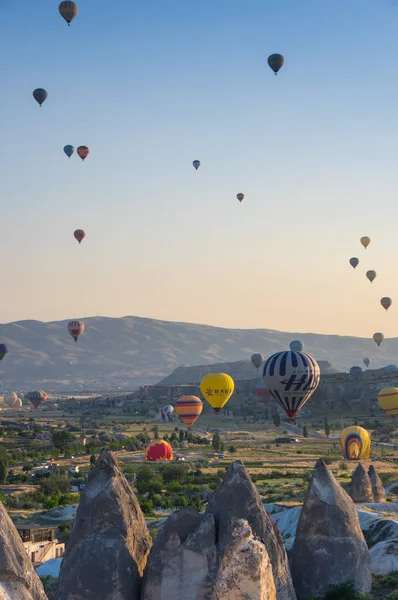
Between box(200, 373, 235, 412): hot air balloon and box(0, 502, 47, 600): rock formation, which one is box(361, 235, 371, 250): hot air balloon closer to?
box(200, 373, 235, 412): hot air balloon

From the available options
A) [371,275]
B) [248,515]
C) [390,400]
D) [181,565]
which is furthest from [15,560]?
[371,275]

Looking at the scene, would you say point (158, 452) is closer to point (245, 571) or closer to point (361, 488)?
point (361, 488)

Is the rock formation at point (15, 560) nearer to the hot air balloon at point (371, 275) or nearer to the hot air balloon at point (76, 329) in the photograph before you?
the hot air balloon at point (76, 329)

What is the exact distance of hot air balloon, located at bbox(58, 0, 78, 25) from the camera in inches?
2704

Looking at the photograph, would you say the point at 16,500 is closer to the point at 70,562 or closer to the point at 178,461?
the point at 178,461

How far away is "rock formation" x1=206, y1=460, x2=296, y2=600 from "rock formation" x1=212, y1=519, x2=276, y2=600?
582cm

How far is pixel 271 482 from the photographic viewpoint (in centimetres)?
5922

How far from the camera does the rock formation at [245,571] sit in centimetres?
1502

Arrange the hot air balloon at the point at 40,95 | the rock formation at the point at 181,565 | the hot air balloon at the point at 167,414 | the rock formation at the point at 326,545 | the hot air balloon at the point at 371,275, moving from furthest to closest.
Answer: the hot air balloon at the point at 167,414
the hot air balloon at the point at 371,275
the hot air balloon at the point at 40,95
the rock formation at the point at 326,545
the rock formation at the point at 181,565

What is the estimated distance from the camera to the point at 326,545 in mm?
23844

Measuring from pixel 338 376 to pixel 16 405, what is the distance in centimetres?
6055

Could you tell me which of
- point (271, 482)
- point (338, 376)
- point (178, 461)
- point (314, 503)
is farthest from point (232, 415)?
point (314, 503)

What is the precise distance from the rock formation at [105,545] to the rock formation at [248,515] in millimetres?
1949

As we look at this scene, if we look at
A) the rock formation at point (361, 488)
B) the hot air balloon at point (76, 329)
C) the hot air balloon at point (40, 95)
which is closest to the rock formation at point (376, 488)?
the rock formation at point (361, 488)
